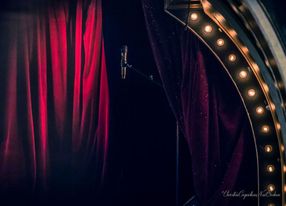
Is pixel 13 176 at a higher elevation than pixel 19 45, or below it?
below

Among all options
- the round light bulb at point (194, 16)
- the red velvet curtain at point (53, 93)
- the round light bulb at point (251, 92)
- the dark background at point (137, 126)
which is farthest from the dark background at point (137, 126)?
the round light bulb at point (251, 92)

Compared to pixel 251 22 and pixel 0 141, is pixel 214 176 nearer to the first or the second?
pixel 251 22

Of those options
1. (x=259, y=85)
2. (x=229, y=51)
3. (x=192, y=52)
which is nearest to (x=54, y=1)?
(x=192, y=52)

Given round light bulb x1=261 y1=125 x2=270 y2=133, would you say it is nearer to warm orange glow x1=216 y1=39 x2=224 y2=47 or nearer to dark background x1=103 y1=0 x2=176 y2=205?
warm orange glow x1=216 y1=39 x2=224 y2=47

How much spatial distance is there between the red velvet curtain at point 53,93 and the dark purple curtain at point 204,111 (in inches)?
38.9

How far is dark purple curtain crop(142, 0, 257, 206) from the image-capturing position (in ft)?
10.2

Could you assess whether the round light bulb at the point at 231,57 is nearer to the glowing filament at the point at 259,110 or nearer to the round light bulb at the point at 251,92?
the round light bulb at the point at 251,92

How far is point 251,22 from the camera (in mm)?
2459

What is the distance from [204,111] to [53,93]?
60.6 inches

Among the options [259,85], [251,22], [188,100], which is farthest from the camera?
[188,100]

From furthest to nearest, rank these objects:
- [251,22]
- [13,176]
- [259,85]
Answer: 1. [13,176]
2. [259,85]
3. [251,22]

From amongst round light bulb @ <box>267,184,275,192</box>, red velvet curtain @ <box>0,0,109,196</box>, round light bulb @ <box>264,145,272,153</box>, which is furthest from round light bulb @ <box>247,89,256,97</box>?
red velvet curtain @ <box>0,0,109,196</box>

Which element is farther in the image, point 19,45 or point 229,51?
point 19,45

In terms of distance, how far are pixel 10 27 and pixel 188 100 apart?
1946 mm
